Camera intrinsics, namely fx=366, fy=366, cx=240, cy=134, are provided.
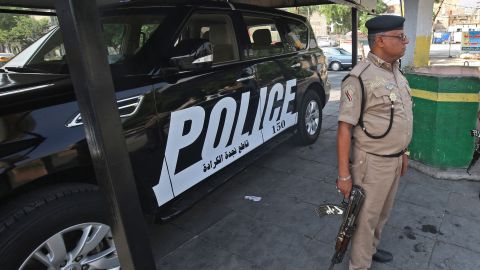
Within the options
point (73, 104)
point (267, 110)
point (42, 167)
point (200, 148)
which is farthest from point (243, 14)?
point (42, 167)

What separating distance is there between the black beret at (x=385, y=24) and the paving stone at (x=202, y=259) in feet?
5.92

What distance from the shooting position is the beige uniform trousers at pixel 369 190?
2.22 metres

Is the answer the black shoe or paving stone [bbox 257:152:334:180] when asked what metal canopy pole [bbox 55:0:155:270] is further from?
paving stone [bbox 257:152:334:180]

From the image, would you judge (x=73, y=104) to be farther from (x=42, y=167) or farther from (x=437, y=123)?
(x=437, y=123)

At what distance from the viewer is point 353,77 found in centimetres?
214

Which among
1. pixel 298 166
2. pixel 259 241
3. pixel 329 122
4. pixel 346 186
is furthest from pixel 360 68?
pixel 329 122

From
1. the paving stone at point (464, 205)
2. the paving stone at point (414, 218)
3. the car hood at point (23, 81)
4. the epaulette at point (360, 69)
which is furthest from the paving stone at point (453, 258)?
the car hood at point (23, 81)

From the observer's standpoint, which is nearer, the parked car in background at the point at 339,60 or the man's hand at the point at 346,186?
the man's hand at the point at 346,186

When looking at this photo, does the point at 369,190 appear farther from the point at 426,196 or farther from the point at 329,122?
the point at 329,122

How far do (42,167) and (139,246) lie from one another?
755 millimetres

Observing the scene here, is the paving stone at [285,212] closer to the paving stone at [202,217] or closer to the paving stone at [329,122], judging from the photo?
the paving stone at [202,217]

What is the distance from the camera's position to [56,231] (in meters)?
1.90

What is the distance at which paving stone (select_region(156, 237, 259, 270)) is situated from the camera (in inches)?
106

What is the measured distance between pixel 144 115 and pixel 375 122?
57.1 inches
